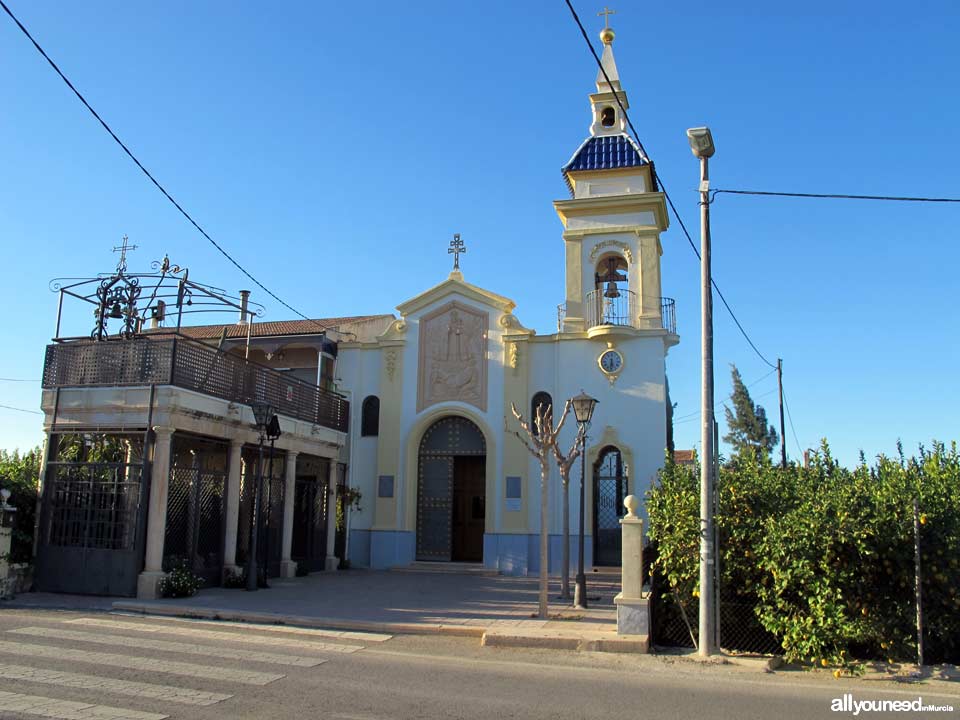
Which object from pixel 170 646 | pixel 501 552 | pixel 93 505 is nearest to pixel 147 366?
pixel 93 505

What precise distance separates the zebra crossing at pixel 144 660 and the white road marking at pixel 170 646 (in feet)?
0.04

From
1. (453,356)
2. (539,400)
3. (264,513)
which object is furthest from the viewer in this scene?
(453,356)

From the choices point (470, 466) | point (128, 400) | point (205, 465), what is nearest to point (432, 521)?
point (470, 466)

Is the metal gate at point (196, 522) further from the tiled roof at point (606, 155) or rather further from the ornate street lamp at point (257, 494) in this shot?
the tiled roof at point (606, 155)

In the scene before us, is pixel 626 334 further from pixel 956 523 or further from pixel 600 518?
pixel 956 523

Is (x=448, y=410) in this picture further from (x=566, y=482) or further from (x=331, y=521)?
(x=566, y=482)

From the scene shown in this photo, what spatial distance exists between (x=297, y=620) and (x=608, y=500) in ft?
37.7

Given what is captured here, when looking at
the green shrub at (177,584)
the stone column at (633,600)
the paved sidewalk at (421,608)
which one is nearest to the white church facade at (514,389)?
the paved sidewalk at (421,608)

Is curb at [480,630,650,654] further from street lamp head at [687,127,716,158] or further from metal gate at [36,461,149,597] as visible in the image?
metal gate at [36,461,149,597]

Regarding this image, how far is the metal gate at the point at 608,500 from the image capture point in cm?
2169

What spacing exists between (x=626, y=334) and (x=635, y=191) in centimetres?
434

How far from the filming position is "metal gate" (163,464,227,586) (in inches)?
635

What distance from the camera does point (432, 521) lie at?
2305 cm

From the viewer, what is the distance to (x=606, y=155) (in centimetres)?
2348
